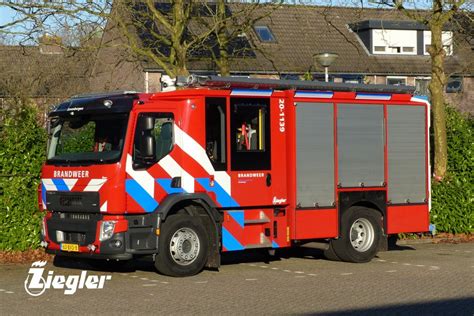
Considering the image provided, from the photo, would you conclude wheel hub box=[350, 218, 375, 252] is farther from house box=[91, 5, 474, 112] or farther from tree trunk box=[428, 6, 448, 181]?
house box=[91, 5, 474, 112]

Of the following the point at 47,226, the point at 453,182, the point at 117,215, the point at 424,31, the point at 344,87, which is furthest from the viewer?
the point at 424,31

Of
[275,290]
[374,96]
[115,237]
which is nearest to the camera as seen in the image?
[275,290]

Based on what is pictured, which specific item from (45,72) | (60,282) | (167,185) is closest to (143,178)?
(167,185)

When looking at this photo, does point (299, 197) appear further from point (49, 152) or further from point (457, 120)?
point (457, 120)

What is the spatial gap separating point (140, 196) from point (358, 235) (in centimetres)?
425

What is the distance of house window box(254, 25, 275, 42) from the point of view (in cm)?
4817

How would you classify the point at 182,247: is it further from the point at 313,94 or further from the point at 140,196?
the point at 313,94

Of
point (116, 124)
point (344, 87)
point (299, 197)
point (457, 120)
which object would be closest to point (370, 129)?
point (344, 87)

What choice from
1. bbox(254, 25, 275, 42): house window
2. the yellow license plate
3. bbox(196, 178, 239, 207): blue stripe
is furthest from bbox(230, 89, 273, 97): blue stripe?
bbox(254, 25, 275, 42): house window

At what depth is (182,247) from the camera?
47.0 ft

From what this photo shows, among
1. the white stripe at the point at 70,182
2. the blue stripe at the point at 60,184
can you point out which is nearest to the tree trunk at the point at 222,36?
the blue stripe at the point at 60,184

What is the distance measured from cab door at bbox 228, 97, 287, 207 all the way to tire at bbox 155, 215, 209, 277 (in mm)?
883

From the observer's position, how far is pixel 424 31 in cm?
5353

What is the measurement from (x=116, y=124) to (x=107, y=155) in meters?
0.47
